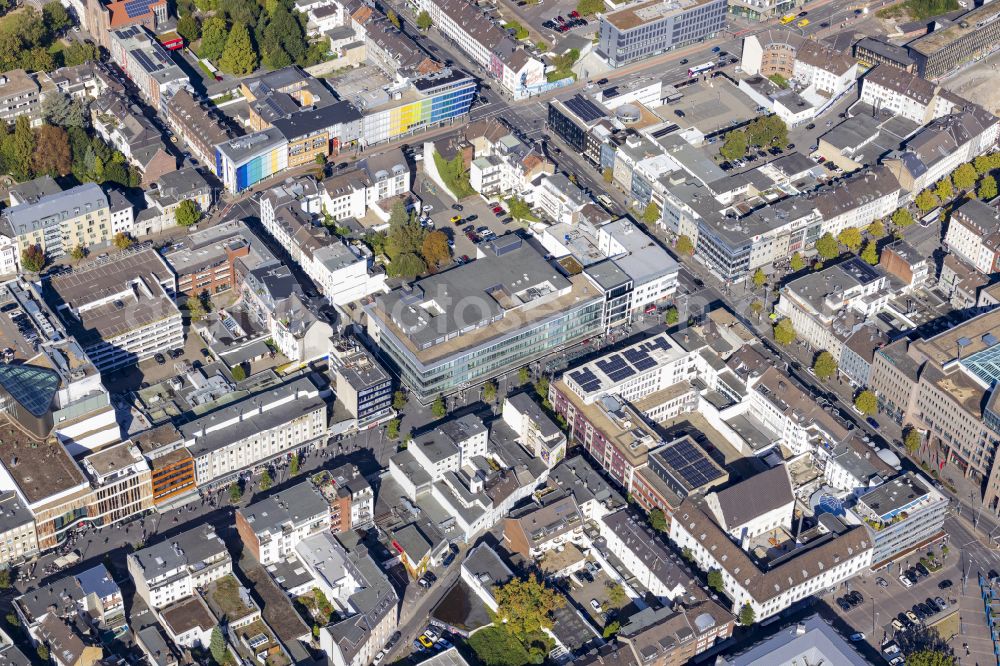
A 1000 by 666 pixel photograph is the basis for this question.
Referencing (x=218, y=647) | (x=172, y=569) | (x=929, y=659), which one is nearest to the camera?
(x=218, y=647)

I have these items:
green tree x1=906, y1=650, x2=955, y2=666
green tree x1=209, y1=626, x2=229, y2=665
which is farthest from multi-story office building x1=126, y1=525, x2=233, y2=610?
green tree x1=906, y1=650, x2=955, y2=666

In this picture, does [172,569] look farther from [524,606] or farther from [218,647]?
[524,606]

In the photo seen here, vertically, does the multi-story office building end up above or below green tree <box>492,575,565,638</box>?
above

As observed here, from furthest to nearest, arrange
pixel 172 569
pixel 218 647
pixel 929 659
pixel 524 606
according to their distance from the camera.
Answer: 1. pixel 524 606
2. pixel 172 569
3. pixel 929 659
4. pixel 218 647

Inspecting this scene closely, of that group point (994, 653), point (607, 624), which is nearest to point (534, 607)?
point (607, 624)

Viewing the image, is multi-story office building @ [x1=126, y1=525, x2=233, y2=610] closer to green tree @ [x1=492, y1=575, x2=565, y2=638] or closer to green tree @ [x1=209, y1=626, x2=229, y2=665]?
green tree @ [x1=209, y1=626, x2=229, y2=665]

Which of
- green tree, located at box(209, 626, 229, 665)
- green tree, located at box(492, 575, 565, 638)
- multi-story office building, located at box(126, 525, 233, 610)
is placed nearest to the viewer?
green tree, located at box(209, 626, 229, 665)

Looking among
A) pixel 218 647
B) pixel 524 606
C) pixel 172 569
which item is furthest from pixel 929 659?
pixel 172 569
